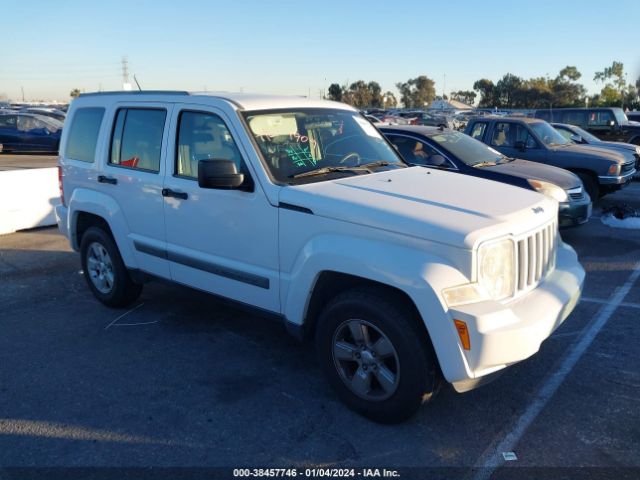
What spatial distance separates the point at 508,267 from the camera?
3262mm

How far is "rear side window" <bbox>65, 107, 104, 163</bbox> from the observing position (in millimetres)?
5340

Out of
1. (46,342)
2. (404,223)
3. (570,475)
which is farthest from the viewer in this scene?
(46,342)

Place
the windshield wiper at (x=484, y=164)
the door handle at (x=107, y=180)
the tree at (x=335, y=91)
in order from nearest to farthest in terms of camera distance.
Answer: the door handle at (x=107, y=180) → the windshield wiper at (x=484, y=164) → the tree at (x=335, y=91)

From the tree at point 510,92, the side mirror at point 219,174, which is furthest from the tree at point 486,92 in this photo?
the side mirror at point 219,174

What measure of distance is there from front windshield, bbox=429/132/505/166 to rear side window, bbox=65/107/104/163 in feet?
15.7

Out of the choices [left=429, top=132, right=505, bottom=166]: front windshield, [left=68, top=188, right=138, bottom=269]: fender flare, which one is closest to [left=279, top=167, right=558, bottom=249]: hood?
[left=68, top=188, right=138, bottom=269]: fender flare

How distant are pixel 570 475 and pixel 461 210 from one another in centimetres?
154

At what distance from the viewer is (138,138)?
16.0 feet

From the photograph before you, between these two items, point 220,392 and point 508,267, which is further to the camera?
point 220,392

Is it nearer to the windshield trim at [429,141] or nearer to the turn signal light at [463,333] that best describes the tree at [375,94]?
the windshield trim at [429,141]

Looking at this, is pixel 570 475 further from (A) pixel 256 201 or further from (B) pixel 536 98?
(B) pixel 536 98

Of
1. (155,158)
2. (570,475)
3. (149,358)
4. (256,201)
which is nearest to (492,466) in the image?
(570,475)

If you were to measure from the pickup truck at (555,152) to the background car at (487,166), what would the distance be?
5.70 feet

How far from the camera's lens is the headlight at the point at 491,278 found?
302 centimetres
